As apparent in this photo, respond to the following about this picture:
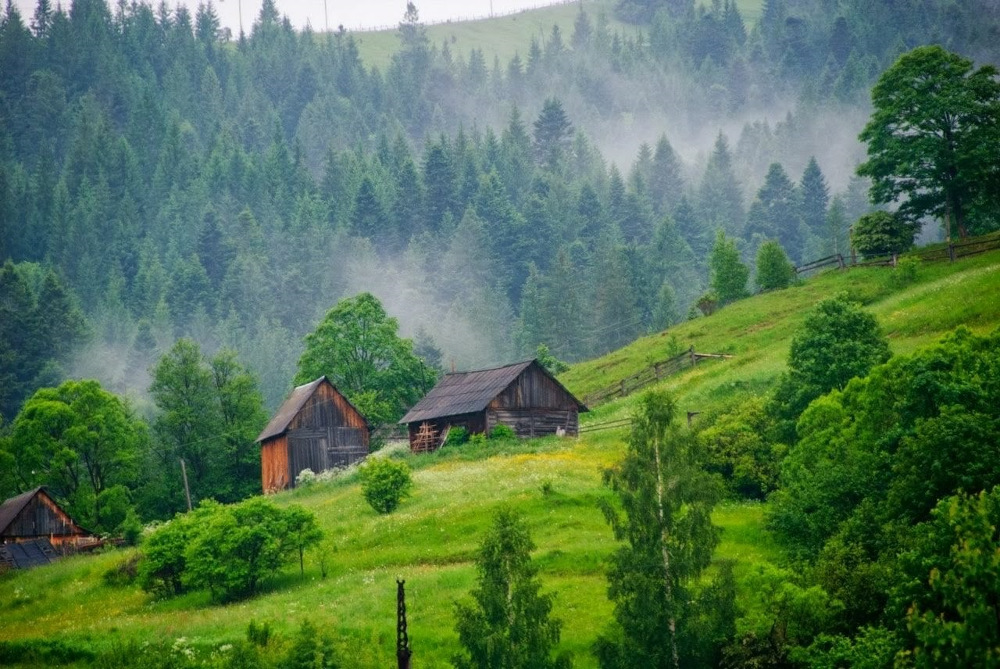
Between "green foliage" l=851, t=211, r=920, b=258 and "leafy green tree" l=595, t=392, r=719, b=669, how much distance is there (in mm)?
50081

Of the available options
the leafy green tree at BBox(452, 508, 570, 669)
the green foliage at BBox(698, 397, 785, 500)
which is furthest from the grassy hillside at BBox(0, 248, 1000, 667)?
the leafy green tree at BBox(452, 508, 570, 669)

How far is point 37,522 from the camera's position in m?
70.9

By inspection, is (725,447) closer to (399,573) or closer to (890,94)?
(399,573)

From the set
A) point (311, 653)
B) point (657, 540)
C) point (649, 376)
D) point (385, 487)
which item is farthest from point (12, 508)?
point (657, 540)

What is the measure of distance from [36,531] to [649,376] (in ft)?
131

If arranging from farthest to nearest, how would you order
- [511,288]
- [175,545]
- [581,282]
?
1. [511,288]
2. [581,282]
3. [175,545]

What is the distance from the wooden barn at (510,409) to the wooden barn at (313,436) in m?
6.76

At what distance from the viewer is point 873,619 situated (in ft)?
117

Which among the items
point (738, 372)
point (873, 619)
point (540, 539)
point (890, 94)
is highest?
point (890, 94)

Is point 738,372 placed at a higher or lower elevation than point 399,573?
higher

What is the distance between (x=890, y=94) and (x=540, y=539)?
4997 centimetres

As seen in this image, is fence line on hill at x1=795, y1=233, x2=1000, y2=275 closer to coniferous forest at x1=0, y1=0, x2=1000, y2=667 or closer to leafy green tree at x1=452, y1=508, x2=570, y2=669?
coniferous forest at x1=0, y1=0, x2=1000, y2=667

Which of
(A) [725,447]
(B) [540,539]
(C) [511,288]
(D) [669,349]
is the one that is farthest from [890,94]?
(C) [511,288]

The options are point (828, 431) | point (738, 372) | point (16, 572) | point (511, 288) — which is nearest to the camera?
point (828, 431)
